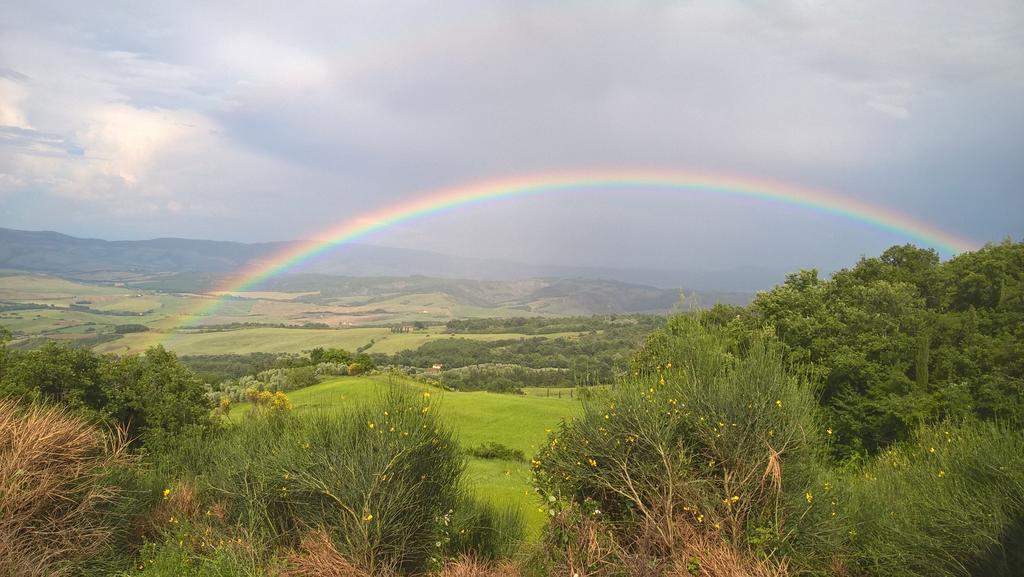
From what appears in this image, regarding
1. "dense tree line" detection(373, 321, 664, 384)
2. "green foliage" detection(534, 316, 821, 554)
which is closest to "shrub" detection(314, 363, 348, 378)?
"dense tree line" detection(373, 321, 664, 384)

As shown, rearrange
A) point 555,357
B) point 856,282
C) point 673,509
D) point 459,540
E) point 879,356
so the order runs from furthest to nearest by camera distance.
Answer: point 555,357, point 856,282, point 879,356, point 459,540, point 673,509

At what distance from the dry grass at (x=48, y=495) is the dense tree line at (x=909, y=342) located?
63.3 feet

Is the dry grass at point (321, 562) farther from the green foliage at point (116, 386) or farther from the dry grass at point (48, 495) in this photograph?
the green foliage at point (116, 386)

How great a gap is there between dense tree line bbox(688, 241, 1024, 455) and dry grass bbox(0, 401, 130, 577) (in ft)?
63.3

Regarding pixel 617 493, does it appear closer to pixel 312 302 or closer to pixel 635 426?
pixel 635 426

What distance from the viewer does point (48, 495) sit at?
7.84 metres

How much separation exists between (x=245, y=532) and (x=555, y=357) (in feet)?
251

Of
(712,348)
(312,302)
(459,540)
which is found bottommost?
(312,302)

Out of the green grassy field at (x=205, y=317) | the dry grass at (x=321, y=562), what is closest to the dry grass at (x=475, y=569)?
the dry grass at (x=321, y=562)

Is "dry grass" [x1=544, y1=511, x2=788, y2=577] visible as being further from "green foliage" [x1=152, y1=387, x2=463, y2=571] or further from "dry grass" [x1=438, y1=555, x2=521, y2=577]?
"green foliage" [x1=152, y1=387, x2=463, y2=571]

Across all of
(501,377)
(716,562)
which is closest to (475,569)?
(716,562)

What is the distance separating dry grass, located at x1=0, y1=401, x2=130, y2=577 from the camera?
281 inches

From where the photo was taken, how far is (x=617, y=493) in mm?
7922

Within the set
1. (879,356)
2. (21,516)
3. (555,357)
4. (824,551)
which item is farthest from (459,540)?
(555,357)
